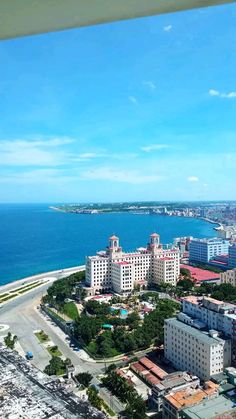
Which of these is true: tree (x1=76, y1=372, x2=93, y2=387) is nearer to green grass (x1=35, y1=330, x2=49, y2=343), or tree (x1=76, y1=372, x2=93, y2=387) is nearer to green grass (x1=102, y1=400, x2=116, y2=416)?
green grass (x1=102, y1=400, x2=116, y2=416)

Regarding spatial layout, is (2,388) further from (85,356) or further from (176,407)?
(85,356)

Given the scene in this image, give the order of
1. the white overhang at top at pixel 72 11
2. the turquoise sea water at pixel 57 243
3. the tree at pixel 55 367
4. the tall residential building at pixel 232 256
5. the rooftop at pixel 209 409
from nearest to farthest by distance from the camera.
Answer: the white overhang at top at pixel 72 11 → the rooftop at pixel 209 409 → the tree at pixel 55 367 → the tall residential building at pixel 232 256 → the turquoise sea water at pixel 57 243

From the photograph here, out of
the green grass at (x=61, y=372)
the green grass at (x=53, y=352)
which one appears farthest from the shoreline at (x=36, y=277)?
the green grass at (x=61, y=372)

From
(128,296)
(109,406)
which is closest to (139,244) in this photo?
(128,296)

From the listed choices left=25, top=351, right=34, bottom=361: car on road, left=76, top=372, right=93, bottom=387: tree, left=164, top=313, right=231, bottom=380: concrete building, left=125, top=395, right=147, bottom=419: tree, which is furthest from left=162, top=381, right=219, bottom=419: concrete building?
left=25, top=351, right=34, bottom=361: car on road

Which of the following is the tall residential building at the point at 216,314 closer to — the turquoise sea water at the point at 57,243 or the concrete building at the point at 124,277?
the concrete building at the point at 124,277
